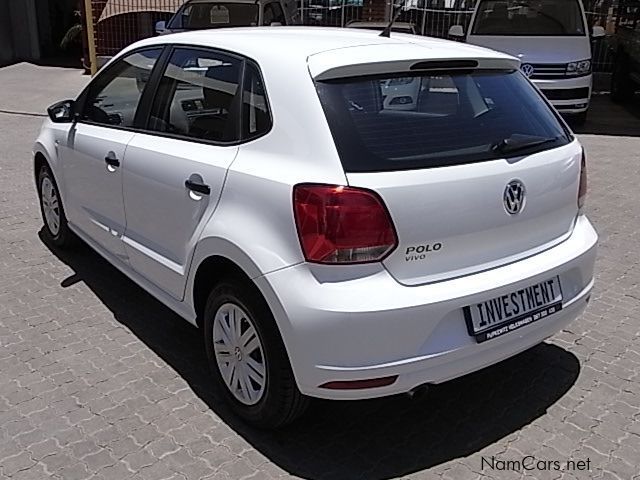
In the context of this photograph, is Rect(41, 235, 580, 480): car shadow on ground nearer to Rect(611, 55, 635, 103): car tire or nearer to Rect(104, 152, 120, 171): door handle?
Rect(104, 152, 120, 171): door handle

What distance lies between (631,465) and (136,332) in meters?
2.74

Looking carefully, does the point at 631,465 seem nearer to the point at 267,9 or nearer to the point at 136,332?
the point at 136,332

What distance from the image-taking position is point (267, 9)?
1045 centimetres

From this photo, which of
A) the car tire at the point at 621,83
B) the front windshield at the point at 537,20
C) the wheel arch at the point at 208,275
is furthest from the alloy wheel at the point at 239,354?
the car tire at the point at 621,83

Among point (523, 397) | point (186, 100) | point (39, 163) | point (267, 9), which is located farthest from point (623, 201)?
point (267, 9)

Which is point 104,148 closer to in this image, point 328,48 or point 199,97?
point 199,97

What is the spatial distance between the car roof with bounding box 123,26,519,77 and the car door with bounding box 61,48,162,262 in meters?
0.57

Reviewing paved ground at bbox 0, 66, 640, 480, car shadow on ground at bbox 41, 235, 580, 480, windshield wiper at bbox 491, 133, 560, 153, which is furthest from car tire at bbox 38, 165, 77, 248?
windshield wiper at bbox 491, 133, 560, 153

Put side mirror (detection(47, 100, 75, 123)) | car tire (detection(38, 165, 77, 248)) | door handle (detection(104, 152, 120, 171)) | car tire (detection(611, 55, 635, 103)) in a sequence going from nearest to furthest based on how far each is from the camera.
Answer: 1. door handle (detection(104, 152, 120, 171))
2. side mirror (detection(47, 100, 75, 123))
3. car tire (detection(38, 165, 77, 248))
4. car tire (detection(611, 55, 635, 103))

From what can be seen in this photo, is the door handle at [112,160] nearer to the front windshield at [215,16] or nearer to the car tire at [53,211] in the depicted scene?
the car tire at [53,211]

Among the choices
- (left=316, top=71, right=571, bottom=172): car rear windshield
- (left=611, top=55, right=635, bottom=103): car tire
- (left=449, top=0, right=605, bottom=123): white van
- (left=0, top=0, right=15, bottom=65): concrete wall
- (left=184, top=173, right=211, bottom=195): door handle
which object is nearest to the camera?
(left=316, top=71, right=571, bottom=172): car rear windshield

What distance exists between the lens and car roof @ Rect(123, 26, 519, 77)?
283cm

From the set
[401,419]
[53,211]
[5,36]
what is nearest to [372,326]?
[401,419]

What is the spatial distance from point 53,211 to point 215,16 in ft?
20.5
